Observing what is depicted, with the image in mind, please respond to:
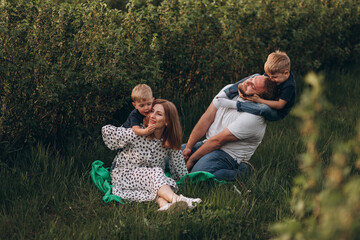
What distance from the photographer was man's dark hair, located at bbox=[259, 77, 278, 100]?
178 inches

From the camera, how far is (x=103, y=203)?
394 centimetres

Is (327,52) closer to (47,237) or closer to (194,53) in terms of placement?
(194,53)

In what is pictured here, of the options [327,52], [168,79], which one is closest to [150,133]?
[168,79]

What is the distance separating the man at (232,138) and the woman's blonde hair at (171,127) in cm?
45

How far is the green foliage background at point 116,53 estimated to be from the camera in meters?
4.33

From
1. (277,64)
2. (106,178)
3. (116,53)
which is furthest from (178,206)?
(116,53)

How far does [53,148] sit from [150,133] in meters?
1.18

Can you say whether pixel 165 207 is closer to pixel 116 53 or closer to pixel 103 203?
pixel 103 203

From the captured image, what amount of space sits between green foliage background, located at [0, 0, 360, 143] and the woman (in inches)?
28.0

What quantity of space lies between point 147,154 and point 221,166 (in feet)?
2.47

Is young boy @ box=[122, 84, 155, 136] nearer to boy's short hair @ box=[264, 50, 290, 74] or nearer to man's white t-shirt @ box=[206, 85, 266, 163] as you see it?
man's white t-shirt @ box=[206, 85, 266, 163]

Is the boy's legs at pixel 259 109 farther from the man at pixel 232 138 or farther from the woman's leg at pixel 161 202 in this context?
the woman's leg at pixel 161 202

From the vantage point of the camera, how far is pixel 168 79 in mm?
6008

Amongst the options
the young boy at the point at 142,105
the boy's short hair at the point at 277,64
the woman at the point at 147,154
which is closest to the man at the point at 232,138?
the boy's short hair at the point at 277,64
